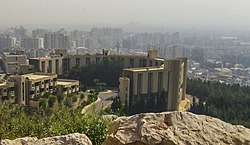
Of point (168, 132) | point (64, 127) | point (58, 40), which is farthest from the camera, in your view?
point (58, 40)

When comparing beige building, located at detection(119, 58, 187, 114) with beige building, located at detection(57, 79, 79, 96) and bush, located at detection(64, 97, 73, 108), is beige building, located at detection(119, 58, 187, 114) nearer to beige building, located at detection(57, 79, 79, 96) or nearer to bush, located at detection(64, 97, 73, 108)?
beige building, located at detection(57, 79, 79, 96)

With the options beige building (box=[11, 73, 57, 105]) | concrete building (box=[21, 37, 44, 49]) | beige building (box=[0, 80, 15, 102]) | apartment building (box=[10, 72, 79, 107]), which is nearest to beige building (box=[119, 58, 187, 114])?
apartment building (box=[10, 72, 79, 107])

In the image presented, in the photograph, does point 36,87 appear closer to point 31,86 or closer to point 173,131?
point 31,86

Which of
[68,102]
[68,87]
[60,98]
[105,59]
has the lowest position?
[68,102]

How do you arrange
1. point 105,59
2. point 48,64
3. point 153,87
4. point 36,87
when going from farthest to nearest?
1. point 105,59
2. point 48,64
3. point 153,87
4. point 36,87

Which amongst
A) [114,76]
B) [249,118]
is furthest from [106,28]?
[249,118]

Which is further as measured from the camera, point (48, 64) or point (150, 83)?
point (48, 64)

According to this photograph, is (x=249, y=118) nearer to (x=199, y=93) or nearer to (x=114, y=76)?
(x=199, y=93)

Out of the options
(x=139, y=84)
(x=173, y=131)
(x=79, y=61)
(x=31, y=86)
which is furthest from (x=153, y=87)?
(x=173, y=131)
